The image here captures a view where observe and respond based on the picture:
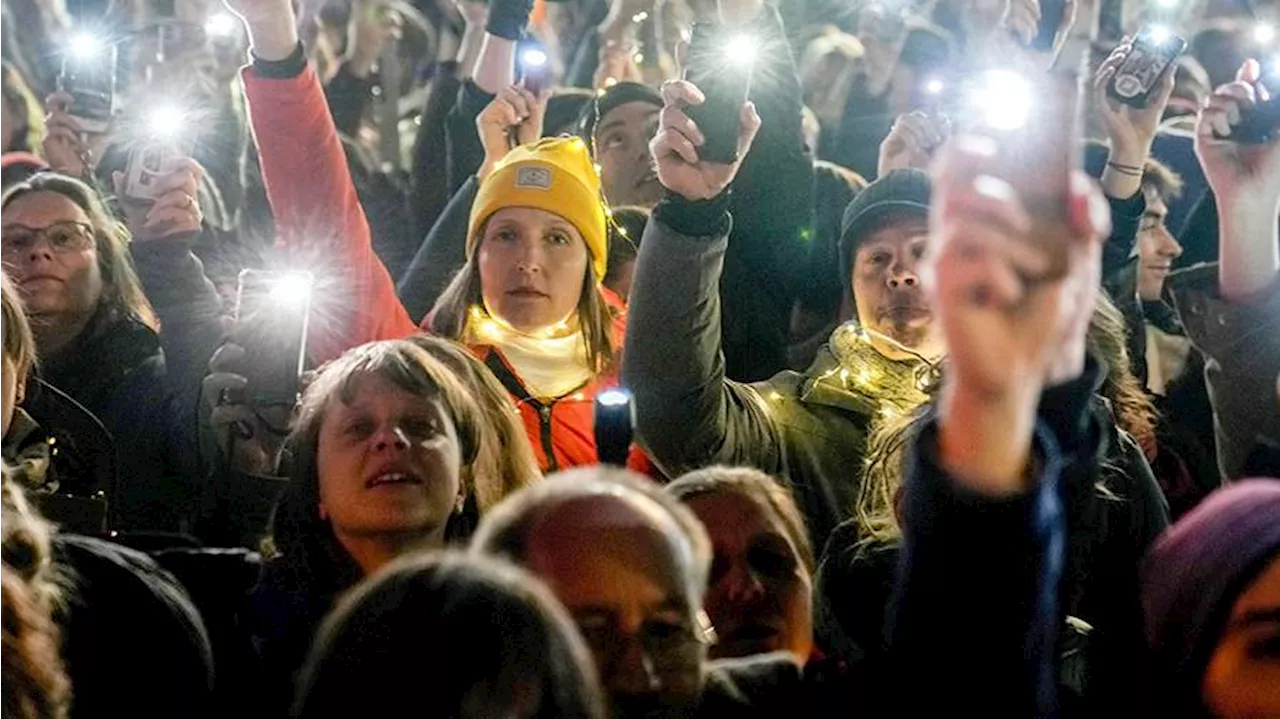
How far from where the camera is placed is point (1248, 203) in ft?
13.7

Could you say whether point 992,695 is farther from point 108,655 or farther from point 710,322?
point 710,322

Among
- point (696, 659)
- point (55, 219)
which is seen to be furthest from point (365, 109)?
point (696, 659)

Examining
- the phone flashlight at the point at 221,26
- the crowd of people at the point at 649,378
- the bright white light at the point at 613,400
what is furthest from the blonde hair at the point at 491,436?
the phone flashlight at the point at 221,26

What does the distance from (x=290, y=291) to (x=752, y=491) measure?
40.5 inches

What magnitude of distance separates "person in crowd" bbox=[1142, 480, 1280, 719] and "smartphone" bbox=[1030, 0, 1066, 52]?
2066mm

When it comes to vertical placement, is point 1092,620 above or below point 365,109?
below

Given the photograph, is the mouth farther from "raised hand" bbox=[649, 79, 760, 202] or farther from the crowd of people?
"raised hand" bbox=[649, 79, 760, 202]

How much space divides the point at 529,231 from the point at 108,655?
1.94m

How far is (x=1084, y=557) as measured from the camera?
3.53 metres

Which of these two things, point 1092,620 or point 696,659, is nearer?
point 696,659

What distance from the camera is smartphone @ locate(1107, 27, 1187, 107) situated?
4.67 metres

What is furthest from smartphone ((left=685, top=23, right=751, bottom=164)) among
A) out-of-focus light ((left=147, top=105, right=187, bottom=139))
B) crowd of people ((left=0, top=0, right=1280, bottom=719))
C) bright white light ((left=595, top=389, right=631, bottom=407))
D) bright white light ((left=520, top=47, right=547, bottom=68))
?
out-of-focus light ((left=147, top=105, right=187, bottom=139))

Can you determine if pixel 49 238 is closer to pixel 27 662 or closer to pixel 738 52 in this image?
pixel 738 52

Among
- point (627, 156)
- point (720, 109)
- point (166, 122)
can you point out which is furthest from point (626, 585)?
point (166, 122)
